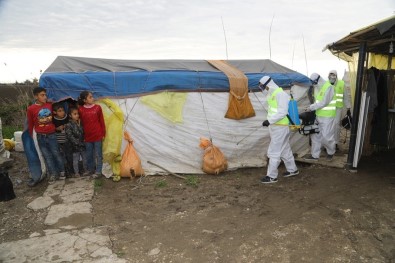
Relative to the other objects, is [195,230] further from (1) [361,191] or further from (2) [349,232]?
(1) [361,191]

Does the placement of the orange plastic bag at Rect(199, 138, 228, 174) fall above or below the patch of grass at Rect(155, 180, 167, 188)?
above

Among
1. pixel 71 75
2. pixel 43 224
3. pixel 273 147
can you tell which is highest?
pixel 71 75

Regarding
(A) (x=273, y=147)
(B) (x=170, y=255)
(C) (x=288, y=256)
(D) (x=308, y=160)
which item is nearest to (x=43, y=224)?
(B) (x=170, y=255)

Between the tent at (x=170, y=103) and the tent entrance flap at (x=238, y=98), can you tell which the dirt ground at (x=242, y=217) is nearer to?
the tent at (x=170, y=103)

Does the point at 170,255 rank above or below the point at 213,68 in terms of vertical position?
below

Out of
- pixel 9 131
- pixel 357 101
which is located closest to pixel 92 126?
pixel 357 101

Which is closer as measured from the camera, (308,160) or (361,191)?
(361,191)

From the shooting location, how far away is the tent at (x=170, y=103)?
625 centimetres

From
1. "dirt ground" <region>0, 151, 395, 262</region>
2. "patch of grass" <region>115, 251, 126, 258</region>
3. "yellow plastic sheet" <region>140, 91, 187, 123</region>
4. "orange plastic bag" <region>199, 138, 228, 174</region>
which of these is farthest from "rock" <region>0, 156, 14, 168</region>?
"patch of grass" <region>115, 251, 126, 258</region>

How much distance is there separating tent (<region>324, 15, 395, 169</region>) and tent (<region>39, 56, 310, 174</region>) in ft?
6.46

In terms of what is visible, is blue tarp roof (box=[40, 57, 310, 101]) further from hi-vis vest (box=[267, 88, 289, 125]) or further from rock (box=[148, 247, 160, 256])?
rock (box=[148, 247, 160, 256])

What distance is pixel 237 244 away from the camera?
Answer: 3768mm

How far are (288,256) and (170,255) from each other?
4.25 feet

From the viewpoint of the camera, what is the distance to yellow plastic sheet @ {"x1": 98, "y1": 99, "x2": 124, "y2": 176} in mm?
6223
